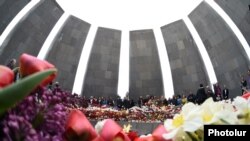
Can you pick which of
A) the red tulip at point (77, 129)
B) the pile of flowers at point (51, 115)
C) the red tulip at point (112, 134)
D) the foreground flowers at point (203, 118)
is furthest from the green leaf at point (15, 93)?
the foreground flowers at point (203, 118)

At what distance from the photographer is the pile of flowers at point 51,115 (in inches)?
50.5

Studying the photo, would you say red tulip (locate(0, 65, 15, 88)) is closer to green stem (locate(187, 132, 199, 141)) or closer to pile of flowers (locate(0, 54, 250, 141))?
pile of flowers (locate(0, 54, 250, 141))

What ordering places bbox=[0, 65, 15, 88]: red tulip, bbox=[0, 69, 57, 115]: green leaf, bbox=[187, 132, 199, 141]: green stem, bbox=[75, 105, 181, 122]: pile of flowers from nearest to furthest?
bbox=[0, 69, 57, 115]: green leaf
bbox=[0, 65, 15, 88]: red tulip
bbox=[187, 132, 199, 141]: green stem
bbox=[75, 105, 181, 122]: pile of flowers

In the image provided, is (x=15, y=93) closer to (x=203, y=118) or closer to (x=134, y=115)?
(x=203, y=118)

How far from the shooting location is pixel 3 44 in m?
29.5

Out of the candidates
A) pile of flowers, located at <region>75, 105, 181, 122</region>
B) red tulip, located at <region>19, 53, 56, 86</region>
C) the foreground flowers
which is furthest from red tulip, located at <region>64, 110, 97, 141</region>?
pile of flowers, located at <region>75, 105, 181, 122</region>

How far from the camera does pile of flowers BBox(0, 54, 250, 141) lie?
1.28 meters

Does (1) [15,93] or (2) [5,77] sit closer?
(1) [15,93]

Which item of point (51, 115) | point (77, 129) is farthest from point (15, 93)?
point (77, 129)

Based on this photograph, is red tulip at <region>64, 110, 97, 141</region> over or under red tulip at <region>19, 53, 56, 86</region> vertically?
under

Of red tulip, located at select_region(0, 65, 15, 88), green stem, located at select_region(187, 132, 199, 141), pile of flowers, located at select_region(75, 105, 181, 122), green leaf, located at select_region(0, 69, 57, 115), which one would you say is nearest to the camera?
green leaf, located at select_region(0, 69, 57, 115)

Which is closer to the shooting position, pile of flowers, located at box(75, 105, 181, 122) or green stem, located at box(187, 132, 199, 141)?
green stem, located at box(187, 132, 199, 141)

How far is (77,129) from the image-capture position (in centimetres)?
157

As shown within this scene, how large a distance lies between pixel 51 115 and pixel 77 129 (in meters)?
0.17
